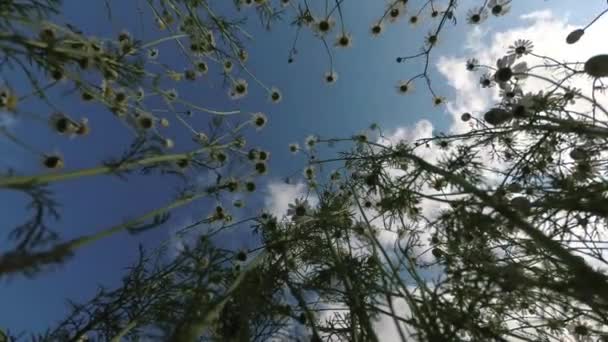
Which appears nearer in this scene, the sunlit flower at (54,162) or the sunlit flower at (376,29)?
the sunlit flower at (54,162)

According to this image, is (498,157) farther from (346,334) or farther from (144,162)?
(144,162)

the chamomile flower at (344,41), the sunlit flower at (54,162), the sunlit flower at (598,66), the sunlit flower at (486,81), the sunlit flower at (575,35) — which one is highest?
the chamomile flower at (344,41)

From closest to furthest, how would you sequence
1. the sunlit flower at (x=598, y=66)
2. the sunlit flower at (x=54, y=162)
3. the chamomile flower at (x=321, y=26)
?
the sunlit flower at (x=598, y=66), the sunlit flower at (x=54, y=162), the chamomile flower at (x=321, y=26)

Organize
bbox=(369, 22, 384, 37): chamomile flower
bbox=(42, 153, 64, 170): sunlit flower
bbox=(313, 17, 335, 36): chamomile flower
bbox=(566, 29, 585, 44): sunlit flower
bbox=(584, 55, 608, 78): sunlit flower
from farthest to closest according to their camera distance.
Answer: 1. bbox=(369, 22, 384, 37): chamomile flower
2. bbox=(313, 17, 335, 36): chamomile flower
3. bbox=(42, 153, 64, 170): sunlit flower
4. bbox=(566, 29, 585, 44): sunlit flower
5. bbox=(584, 55, 608, 78): sunlit flower

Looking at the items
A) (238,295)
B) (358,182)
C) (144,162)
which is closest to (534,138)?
(358,182)

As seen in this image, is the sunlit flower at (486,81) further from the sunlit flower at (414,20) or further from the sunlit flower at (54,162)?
the sunlit flower at (54,162)

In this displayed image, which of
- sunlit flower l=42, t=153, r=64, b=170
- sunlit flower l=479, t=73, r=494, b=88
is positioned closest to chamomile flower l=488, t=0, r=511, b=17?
sunlit flower l=479, t=73, r=494, b=88

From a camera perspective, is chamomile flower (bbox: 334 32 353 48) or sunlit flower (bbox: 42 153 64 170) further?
chamomile flower (bbox: 334 32 353 48)

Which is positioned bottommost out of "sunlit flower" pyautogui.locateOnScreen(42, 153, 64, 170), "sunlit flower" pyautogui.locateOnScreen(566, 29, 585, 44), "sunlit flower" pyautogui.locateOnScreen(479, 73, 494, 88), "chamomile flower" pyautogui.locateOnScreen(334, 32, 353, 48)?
"sunlit flower" pyautogui.locateOnScreen(42, 153, 64, 170)

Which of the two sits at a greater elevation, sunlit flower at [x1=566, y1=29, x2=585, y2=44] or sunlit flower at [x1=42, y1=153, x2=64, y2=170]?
sunlit flower at [x1=566, y1=29, x2=585, y2=44]

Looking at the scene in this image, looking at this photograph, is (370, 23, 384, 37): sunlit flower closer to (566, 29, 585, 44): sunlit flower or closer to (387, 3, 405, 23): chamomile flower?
(387, 3, 405, 23): chamomile flower

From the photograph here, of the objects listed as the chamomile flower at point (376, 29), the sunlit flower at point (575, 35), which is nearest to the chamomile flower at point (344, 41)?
the chamomile flower at point (376, 29)

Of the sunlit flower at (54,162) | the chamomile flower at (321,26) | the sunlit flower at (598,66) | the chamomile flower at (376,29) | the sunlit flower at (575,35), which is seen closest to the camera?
the sunlit flower at (598,66)

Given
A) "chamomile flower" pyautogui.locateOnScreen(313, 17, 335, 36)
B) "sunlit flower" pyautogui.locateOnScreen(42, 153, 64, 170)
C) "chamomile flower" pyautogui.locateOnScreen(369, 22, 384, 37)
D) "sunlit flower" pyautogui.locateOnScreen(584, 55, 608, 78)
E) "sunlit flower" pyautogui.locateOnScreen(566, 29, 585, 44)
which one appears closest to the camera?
"sunlit flower" pyautogui.locateOnScreen(584, 55, 608, 78)
